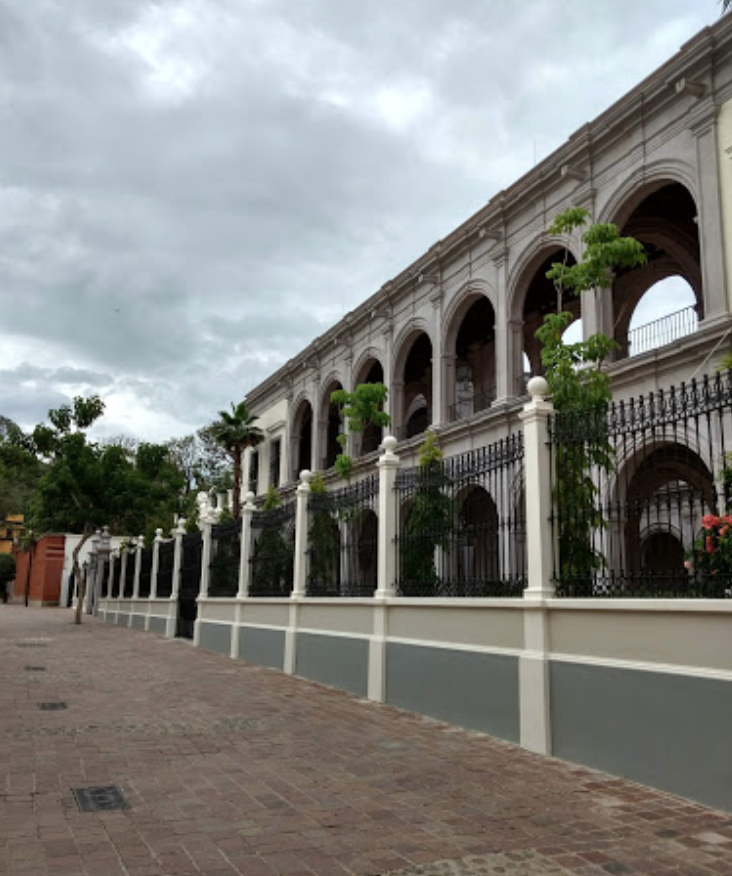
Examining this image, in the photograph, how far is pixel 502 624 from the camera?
22.3ft

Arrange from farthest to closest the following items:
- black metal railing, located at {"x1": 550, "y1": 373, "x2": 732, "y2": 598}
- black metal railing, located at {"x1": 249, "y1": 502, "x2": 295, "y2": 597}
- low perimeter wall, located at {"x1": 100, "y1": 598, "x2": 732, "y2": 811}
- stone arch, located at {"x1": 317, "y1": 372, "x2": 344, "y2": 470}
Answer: stone arch, located at {"x1": 317, "y1": 372, "x2": 344, "y2": 470} → black metal railing, located at {"x1": 249, "y1": 502, "x2": 295, "y2": 597} → black metal railing, located at {"x1": 550, "y1": 373, "x2": 732, "y2": 598} → low perimeter wall, located at {"x1": 100, "y1": 598, "x2": 732, "y2": 811}

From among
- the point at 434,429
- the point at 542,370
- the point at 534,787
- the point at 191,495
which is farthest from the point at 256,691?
the point at 191,495

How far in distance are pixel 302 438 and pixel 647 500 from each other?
25064mm

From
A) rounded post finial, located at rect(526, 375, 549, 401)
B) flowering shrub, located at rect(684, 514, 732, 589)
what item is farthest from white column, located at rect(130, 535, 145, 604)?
flowering shrub, located at rect(684, 514, 732, 589)

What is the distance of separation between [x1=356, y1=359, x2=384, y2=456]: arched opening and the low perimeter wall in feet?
51.8

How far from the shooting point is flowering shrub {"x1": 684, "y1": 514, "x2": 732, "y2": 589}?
502cm

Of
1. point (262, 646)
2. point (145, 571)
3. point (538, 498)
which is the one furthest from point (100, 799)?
point (145, 571)

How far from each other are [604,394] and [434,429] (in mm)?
11540

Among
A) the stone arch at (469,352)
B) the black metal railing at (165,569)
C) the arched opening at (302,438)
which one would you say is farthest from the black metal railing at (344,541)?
the arched opening at (302,438)

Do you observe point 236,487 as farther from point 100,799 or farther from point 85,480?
point 100,799

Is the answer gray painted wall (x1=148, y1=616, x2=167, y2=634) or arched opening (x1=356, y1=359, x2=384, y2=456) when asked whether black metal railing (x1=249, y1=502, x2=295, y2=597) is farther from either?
arched opening (x1=356, y1=359, x2=384, y2=456)

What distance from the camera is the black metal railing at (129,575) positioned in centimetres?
2429

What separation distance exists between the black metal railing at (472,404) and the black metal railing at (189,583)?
750 centimetres

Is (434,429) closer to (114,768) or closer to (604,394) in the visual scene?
(604,394)
